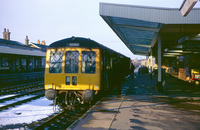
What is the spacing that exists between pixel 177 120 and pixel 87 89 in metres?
3.50

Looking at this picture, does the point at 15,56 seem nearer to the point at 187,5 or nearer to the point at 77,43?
the point at 77,43

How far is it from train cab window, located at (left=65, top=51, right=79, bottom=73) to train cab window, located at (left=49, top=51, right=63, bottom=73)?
0.27 m

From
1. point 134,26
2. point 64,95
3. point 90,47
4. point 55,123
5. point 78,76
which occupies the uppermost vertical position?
point 134,26

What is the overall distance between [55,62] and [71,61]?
0.70 metres

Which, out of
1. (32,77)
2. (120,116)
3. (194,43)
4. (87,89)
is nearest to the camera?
(120,116)

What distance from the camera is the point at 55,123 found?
720 cm

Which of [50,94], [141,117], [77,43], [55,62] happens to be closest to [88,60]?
[77,43]

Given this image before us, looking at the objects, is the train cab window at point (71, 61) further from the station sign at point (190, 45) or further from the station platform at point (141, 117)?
the station sign at point (190, 45)

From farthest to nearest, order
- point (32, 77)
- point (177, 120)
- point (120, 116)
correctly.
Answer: point (32, 77)
point (120, 116)
point (177, 120)

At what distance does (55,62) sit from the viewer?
877cm

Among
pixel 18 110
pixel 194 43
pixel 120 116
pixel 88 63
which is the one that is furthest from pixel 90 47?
pixel 194 43

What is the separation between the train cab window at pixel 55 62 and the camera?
8703 millimetres

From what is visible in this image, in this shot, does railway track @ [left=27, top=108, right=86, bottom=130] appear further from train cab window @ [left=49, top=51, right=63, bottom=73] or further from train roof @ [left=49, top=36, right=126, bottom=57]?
train roof @ [left=49, top=36, right=126, bottom=57]

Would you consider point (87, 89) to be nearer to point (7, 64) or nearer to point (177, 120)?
point (177, 120)
